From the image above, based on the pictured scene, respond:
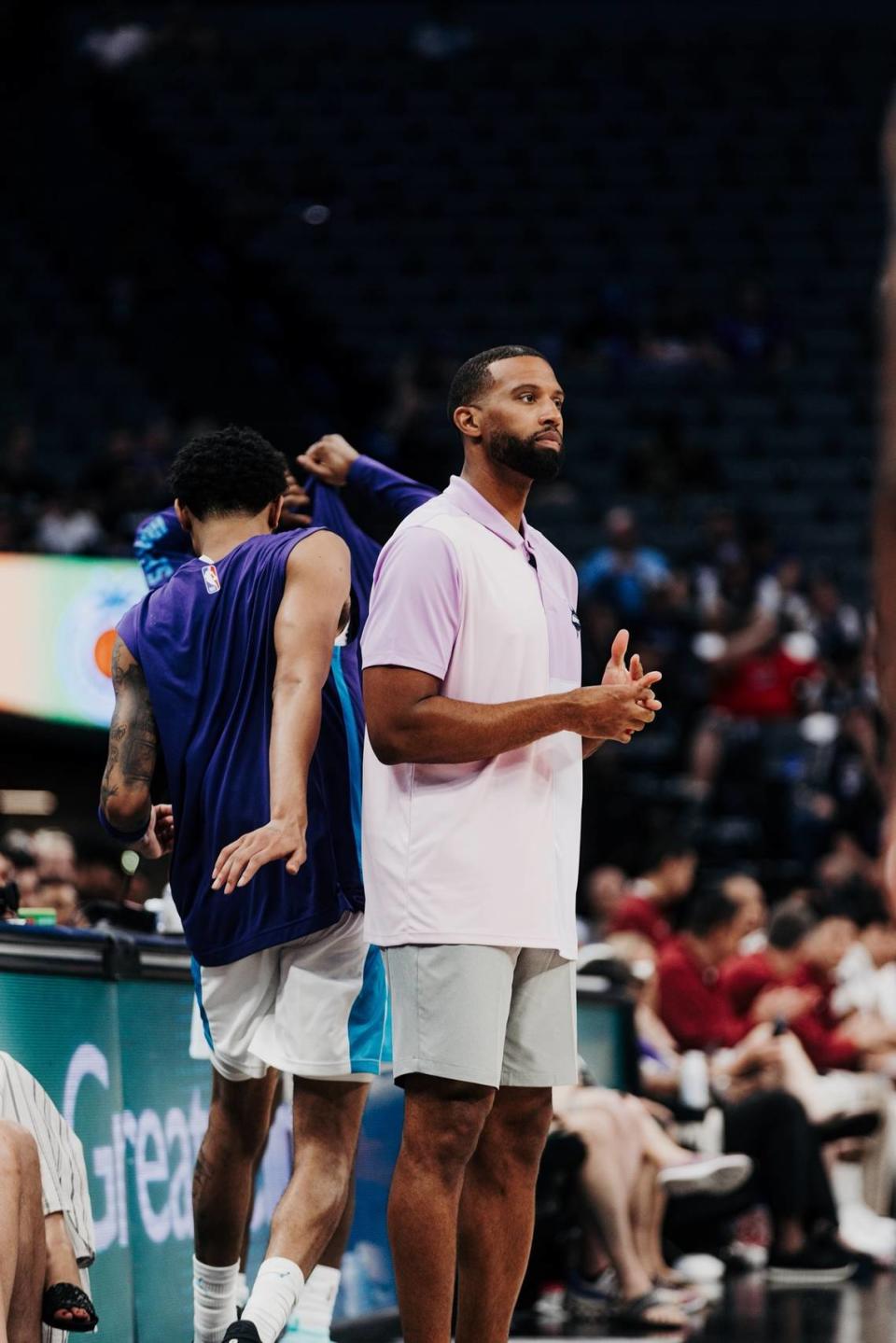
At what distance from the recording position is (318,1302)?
416 cm

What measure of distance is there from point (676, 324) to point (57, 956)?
14.9 m

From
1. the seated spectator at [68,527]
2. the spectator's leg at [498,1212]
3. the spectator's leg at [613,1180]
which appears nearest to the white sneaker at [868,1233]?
the spectator's leg at [613,1180]

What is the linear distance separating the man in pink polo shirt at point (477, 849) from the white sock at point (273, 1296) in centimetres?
20

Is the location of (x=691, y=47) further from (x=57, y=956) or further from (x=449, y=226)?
(x=57, y=956)

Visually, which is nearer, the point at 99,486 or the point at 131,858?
the point at 131,858

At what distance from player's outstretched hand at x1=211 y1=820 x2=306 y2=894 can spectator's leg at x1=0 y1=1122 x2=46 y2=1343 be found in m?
0.57

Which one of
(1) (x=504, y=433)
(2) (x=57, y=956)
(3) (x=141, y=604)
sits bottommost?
(2) (x=57, y=956)

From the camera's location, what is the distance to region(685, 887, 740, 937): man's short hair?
8852 mm

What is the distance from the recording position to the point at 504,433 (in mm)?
4004

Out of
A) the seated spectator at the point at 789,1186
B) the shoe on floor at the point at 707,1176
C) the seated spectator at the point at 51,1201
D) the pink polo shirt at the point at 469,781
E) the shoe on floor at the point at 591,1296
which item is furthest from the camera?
the seated spectator at the point at 789,1186

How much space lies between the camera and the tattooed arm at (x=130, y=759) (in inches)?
161

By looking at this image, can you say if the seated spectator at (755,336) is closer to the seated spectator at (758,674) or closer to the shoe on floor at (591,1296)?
the seated spectator at (758,674)

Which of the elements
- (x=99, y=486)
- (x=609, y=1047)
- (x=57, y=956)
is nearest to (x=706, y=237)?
(x=99, y=486)

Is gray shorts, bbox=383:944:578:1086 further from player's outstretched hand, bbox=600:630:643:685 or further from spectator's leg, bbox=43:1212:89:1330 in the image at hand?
spectator's leg, bbox=43:1212:89:1330
